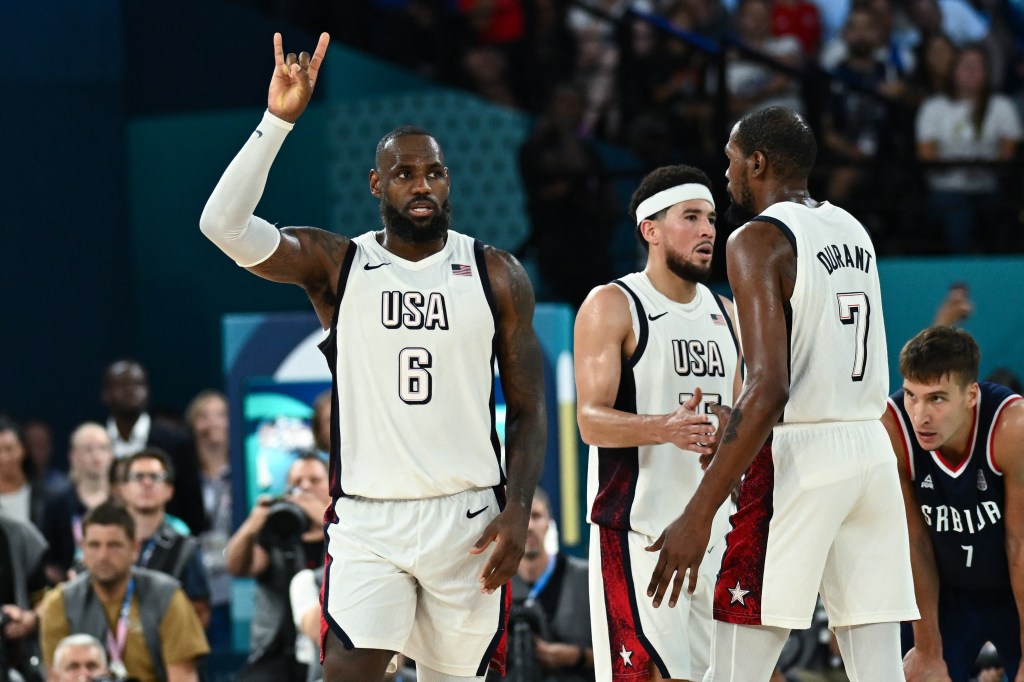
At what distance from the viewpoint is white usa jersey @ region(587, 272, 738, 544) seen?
5.19 meters

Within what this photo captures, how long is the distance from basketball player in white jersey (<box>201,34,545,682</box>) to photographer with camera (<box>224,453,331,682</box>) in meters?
2.68

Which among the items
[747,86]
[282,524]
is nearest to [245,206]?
[282,524]

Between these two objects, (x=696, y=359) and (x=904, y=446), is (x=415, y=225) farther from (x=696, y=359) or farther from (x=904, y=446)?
(x=904, y=446)

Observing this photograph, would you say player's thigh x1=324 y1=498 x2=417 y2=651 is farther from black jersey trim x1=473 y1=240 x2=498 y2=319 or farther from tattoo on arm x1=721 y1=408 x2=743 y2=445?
tattoo on arm x1=721 y1=408 x2=743 y2=445

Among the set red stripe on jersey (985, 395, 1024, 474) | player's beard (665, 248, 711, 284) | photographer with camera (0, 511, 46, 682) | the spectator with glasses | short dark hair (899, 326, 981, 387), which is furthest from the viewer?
the spectator with glasses

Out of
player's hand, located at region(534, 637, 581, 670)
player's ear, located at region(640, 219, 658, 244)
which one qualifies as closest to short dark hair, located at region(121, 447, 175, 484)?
player's hand, located at region(534, 637, 581, 670)

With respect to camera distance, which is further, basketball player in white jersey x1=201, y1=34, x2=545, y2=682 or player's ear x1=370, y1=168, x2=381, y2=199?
player's ear x1=370, y1=168, x2=381, y2=199

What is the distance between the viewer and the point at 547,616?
7.54 m

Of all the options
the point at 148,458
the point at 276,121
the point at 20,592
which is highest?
the point at 276,121

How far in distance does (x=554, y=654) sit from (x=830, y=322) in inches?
132

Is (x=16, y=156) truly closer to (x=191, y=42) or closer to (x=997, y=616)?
(x=191, y=42)

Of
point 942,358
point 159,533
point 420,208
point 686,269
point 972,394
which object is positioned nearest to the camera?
point 420,208

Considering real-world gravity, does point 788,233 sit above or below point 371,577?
above

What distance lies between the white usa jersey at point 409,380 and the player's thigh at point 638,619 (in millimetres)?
625
